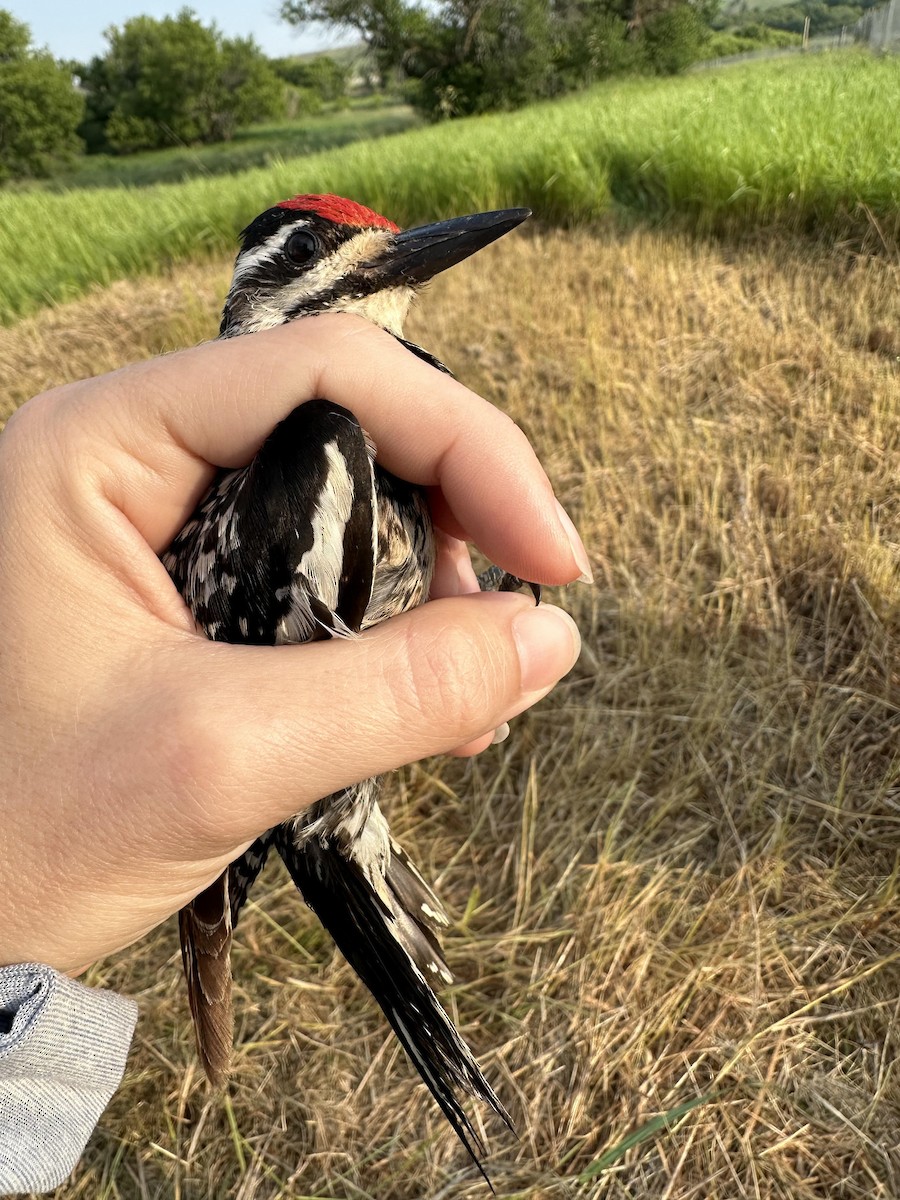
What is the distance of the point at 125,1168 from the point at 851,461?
338 cm

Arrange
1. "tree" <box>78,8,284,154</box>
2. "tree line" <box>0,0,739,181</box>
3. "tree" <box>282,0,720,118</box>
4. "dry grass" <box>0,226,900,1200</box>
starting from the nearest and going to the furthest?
"dry grass" <box>0,226,900,1200</box>
"tree" <box>282,0,720,118</box>
"tree line" <box>0,0,739,181</box>
"tree" <box>78,8,284,154</box>


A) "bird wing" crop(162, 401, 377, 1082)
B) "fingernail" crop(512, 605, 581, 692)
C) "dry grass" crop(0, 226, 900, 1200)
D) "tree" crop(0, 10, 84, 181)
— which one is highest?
"tree" crop(0, 10, 84, 181)

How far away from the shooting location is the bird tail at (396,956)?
5.16 feet

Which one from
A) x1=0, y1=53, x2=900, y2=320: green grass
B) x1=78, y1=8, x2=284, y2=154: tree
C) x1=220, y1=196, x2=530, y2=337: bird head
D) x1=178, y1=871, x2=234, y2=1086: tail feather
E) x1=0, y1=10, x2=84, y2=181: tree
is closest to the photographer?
x1=178, y1=871, x2=234, y2=1086: tail feather

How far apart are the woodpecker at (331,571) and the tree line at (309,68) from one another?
38.8 ft

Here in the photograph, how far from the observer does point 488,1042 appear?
1851 millimetres

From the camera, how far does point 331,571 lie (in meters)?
1.31

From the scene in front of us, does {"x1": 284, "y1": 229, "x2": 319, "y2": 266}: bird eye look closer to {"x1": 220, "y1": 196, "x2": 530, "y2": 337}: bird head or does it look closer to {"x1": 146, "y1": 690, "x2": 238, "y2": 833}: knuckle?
{"x1": 220, "y1": 196, "x2": 530, "y2": 337}: bird head

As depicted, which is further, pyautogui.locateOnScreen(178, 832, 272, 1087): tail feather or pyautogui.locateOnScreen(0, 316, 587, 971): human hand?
pyautogui.locateOnScreen(178, 832, 272, 1087): tail feather

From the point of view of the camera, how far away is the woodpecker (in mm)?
1291

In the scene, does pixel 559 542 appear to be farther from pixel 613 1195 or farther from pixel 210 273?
pixel 210 273

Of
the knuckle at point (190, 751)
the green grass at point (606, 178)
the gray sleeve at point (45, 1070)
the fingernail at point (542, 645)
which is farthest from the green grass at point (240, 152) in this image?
the gray sleeve at point (45, 1070)

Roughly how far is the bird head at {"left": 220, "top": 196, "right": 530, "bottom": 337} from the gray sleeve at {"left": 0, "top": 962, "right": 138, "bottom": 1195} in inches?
60.3

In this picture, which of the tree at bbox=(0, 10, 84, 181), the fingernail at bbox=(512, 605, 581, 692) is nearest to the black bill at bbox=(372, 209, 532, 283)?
the fingernail at bbox=(512, 605, 581, 692)
